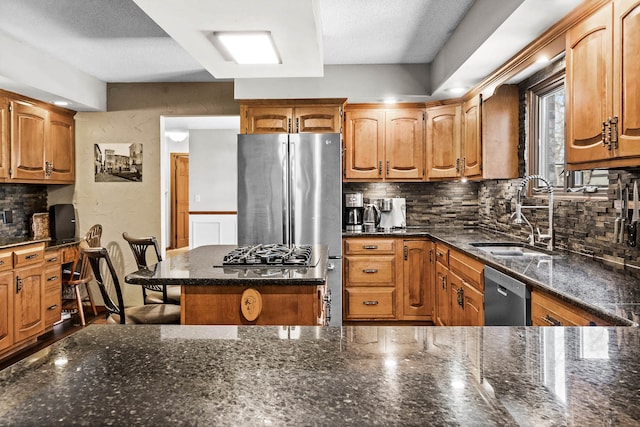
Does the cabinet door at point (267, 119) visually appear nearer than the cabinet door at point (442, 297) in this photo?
No

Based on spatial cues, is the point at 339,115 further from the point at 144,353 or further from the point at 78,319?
the point at 144,353

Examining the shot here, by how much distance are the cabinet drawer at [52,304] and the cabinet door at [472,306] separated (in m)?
3.52

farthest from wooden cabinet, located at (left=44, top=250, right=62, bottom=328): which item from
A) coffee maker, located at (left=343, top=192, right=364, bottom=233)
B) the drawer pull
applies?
the drawer pull

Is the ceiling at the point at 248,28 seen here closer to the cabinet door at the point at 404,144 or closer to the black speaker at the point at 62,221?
the cabinet door at the point at 404,144

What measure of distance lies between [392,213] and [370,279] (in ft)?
2.55

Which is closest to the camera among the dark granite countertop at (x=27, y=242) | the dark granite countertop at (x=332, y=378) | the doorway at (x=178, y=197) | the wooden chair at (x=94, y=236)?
the dark granite countertop at (x=332, y=378)

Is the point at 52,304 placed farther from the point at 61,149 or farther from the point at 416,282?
the point at 416,282

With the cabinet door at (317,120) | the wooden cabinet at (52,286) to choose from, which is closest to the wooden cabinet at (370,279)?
the cabinet door at (317,120)

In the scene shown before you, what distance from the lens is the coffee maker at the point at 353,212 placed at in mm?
4910

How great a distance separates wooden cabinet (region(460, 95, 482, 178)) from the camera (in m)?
4.10

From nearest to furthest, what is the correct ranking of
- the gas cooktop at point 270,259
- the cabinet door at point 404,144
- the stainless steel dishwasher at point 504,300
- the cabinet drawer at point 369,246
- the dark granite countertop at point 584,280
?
the dark granite countertop at point 584,280 < the stainless steel dishwasher at point 504,300 < the gas cooktop at point 270,259 < the cabinet drawer at point 369,246 < the cabinet door at point 404,144

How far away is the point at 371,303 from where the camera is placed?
4617 millimetres

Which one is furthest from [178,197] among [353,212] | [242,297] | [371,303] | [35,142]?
[242,297]

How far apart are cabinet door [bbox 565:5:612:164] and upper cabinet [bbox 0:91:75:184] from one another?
4232mm
